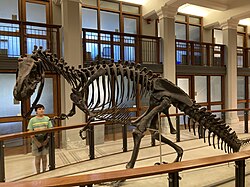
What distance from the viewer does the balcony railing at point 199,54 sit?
11.1 meters

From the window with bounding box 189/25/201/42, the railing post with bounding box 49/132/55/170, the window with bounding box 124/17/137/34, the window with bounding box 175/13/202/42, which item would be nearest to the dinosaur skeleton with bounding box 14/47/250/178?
the railing post with bounding box 49/132/55/170

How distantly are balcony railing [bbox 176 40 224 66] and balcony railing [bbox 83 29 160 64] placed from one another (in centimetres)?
154

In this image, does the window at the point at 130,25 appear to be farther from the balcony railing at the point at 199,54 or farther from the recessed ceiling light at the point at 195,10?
the recessed ceiling light at the point at 195,10

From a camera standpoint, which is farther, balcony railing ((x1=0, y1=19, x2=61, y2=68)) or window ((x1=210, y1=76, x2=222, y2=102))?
window ((x1=210, y1=76, x2=222, y2=102))

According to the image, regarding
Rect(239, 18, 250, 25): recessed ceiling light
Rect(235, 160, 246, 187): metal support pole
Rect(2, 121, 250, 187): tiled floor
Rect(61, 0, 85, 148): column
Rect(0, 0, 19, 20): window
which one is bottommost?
Rect(2, 121, 250, 187): tiled floor

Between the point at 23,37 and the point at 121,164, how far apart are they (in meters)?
5.02

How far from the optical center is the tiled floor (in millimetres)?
2821

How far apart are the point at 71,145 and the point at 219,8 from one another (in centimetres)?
911

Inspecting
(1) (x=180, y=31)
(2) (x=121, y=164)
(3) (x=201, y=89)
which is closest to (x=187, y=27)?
(1) (x=180, y=31)

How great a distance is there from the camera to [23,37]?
727cm

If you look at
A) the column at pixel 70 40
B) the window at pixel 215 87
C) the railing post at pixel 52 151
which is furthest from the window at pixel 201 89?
the railing post at pixel 52 151

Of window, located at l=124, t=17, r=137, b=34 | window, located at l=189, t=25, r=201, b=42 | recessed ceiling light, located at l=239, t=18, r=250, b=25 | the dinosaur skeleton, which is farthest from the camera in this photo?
recessed ceiling light, located at l=239, t=18, r=250, b=25

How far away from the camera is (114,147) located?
20.0 feet

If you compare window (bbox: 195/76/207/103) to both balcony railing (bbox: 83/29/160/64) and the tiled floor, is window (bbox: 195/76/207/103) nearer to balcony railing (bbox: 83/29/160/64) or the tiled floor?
balcony railing (bbox: 83/29/160/64)
